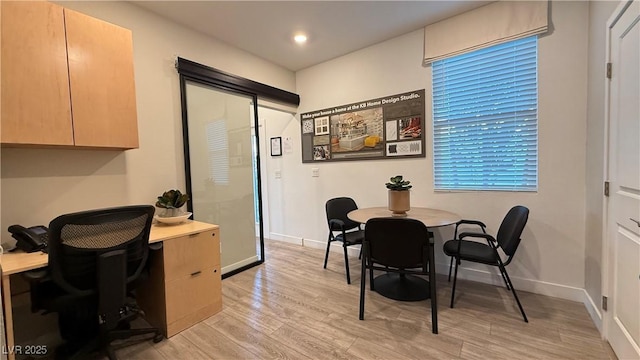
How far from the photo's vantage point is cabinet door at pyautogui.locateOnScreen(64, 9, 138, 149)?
6.01 feet

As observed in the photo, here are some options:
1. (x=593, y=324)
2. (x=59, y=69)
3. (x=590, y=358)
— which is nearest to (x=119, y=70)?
(x=59, y=69)

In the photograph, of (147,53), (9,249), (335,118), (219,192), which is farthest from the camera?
(335,118)

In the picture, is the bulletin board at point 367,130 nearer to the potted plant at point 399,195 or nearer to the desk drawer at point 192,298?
Answer: the potted plant at point 399,195

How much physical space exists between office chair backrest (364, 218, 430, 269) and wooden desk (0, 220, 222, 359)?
4.47 ft

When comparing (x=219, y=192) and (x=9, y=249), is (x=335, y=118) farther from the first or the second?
(x=9, y=249)

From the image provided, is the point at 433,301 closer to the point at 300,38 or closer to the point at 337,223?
the point at 337,223

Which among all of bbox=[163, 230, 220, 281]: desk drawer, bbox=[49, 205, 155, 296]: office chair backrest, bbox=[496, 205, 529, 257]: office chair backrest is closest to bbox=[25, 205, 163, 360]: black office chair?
bbox=[49, 205, 155, 296]: office chair backrest

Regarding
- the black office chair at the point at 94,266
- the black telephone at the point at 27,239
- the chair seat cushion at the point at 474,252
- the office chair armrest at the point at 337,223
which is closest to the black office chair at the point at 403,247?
the chair seat cushion at the point at 474,252

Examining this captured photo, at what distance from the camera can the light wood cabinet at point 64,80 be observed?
62.4 inches

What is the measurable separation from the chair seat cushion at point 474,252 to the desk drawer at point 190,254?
6.73 feet

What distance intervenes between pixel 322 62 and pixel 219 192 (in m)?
2.34

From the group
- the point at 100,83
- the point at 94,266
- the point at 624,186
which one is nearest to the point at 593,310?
the point at 624,186

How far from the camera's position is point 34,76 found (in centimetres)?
166

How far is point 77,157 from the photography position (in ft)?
6.79
